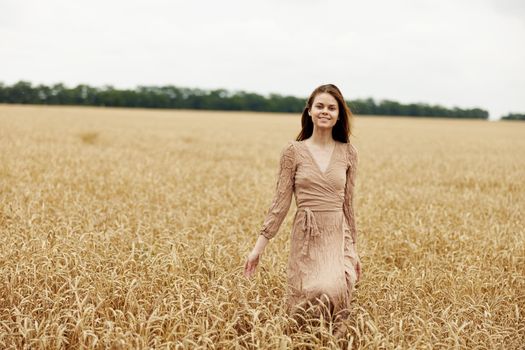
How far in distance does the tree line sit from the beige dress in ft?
235

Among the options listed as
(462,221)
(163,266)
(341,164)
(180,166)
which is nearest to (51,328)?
(163,266)

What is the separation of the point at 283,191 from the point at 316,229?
373 millimetres

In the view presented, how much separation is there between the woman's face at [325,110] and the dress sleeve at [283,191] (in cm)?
27

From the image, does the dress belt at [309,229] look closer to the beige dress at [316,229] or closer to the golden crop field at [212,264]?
the beige dress at [316,229]

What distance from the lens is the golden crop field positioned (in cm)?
328

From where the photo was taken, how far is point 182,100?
80.6 meters

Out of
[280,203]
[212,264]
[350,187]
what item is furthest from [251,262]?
[212,264]

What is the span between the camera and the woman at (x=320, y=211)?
336 cm

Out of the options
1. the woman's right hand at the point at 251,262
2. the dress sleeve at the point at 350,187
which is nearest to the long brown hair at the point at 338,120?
the dress sleeve at the point at 350,187

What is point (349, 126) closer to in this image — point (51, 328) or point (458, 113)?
point (51, 328)

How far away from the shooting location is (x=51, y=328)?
3311 mm

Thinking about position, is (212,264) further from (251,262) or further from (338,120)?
(338,120)

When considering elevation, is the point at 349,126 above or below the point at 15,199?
above

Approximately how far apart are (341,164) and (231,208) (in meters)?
4.55
